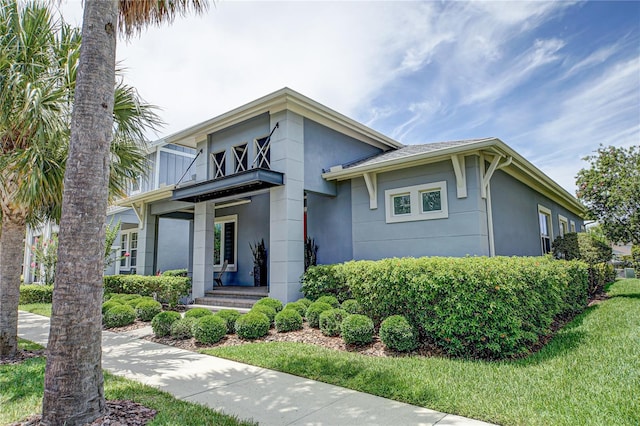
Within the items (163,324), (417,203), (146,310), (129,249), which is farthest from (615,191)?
(129,249)

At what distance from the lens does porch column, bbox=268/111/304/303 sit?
30.6 ft

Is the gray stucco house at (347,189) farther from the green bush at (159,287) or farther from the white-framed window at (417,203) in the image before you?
the green bush at (159,287)

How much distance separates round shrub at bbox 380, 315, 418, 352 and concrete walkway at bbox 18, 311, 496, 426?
162 cm

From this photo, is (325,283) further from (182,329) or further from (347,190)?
(182,329)

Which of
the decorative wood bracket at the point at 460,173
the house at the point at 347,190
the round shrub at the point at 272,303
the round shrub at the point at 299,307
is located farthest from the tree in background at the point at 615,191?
the round shrub at the point at 272,303

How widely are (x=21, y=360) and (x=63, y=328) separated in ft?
13.6

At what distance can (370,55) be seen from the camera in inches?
401

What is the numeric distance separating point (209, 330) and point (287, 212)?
3660 mm

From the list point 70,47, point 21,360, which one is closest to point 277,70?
point 70,47

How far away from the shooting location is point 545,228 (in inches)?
550

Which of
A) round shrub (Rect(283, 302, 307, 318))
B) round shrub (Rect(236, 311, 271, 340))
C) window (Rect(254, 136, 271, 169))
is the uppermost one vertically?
window (Rect(254, 136, 271, 169))

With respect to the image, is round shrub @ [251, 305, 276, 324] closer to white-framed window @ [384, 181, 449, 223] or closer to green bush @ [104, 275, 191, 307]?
white-framed window @ [384, 181, 449, 223]

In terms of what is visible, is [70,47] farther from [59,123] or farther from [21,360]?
[21,360]

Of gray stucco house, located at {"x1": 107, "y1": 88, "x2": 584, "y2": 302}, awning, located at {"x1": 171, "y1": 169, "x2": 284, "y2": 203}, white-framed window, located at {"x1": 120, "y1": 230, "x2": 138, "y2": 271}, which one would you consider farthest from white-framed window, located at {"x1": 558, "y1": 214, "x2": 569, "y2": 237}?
white-framed window, located at {"x1": 120, "y1": 230, "x2": 138, "y2": 271}
